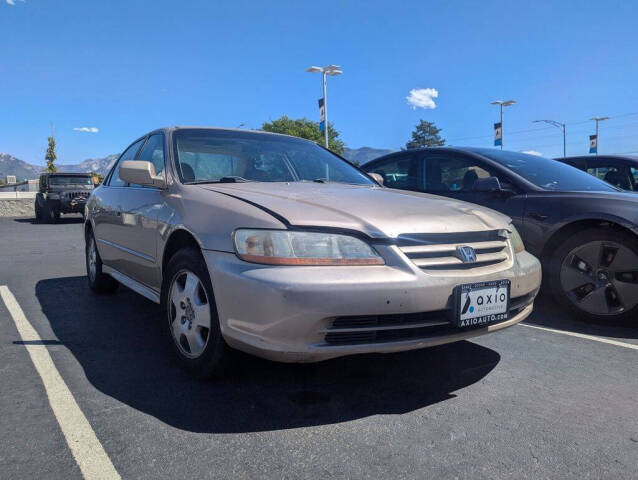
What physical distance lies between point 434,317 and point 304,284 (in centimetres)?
65

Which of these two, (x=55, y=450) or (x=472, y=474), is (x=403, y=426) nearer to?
(x=472, y=474)

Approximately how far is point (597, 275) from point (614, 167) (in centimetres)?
374

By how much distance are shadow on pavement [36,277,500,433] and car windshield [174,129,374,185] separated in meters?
1.19

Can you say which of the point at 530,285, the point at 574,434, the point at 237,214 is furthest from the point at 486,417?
the point at 237,214

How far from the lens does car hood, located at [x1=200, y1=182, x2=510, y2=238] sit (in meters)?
2.36

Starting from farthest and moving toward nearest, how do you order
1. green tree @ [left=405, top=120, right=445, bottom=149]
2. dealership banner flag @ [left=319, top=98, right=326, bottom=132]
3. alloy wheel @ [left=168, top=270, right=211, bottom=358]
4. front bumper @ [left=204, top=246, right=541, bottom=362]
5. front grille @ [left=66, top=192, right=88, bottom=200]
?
green tree @ [left=405, top=120, right=445, bottom=149]
dealership banner flag @ [left=319, top=98, right=326, bottom=132]
front grille @ [left=66, top=192, right=88, bottom=200]
alloy wheel @ [left=168, top=270, right=211, bottom=358]
front bumper @ [left=204, top=246, right=541, bottom=362]

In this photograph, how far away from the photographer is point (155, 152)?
3.81m

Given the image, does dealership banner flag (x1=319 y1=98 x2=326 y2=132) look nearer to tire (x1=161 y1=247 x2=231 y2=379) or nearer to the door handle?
the door handle

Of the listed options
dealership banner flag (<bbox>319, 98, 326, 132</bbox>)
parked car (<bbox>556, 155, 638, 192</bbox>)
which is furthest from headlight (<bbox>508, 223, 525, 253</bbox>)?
dealership banner flag (<bbox>319, 98, 326, 132</bbox>)

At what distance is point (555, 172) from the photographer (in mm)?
4648

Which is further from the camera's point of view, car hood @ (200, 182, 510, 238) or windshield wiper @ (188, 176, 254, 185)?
windshield wiper @ (188, 176, 254, 185)

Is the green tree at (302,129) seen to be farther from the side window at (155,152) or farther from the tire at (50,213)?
the side window at (155,152)

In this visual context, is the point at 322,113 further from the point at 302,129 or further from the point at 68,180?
the point at 302,129

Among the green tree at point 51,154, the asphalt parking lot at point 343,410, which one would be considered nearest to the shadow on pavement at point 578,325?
the asphalt parking lot at point 343,410
